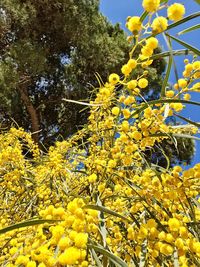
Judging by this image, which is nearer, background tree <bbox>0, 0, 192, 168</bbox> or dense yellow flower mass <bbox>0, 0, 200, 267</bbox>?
dense yellow flower mass <bbox>0, 0, 200, 267</bbox>

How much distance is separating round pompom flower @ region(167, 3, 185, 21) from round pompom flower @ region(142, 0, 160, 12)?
52 millimetres

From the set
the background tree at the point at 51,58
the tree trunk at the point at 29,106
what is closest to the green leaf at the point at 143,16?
the background tree at the point at 51,58

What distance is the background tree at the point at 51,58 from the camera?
6668 millimetres

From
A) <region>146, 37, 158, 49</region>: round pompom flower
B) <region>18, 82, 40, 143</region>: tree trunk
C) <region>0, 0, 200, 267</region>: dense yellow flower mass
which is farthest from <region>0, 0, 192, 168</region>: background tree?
<region>146, 37, 158, 49</region>: round pompom flower

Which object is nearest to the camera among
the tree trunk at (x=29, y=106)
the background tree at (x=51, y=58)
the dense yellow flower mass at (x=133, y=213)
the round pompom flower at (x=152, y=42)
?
the dense yellow flower mass at (x=133, y=213)

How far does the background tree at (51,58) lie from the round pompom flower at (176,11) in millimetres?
5718

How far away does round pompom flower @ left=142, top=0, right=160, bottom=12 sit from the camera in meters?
0.76

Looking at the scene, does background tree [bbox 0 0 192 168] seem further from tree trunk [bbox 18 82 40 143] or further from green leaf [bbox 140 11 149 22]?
green leaf [bbox 140 11 149 22]

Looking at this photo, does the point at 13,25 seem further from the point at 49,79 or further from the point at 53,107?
the point at 53,107

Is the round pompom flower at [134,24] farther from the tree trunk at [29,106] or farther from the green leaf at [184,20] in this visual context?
the tree trunk at [29,106]

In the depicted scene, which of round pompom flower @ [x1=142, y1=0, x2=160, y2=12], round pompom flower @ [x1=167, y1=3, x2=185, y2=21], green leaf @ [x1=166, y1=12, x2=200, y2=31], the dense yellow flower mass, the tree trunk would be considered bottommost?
the dense yellow flower mass

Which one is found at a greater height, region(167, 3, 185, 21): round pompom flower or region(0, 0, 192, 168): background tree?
region(0, 0, 192, 168): background tree

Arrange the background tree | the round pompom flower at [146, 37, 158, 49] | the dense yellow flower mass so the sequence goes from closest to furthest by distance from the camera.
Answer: the dense yellow flower mass → the round pompom flower at [146, 37, 158, 49] → the background tree

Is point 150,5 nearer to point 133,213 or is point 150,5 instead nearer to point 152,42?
point 152,42
